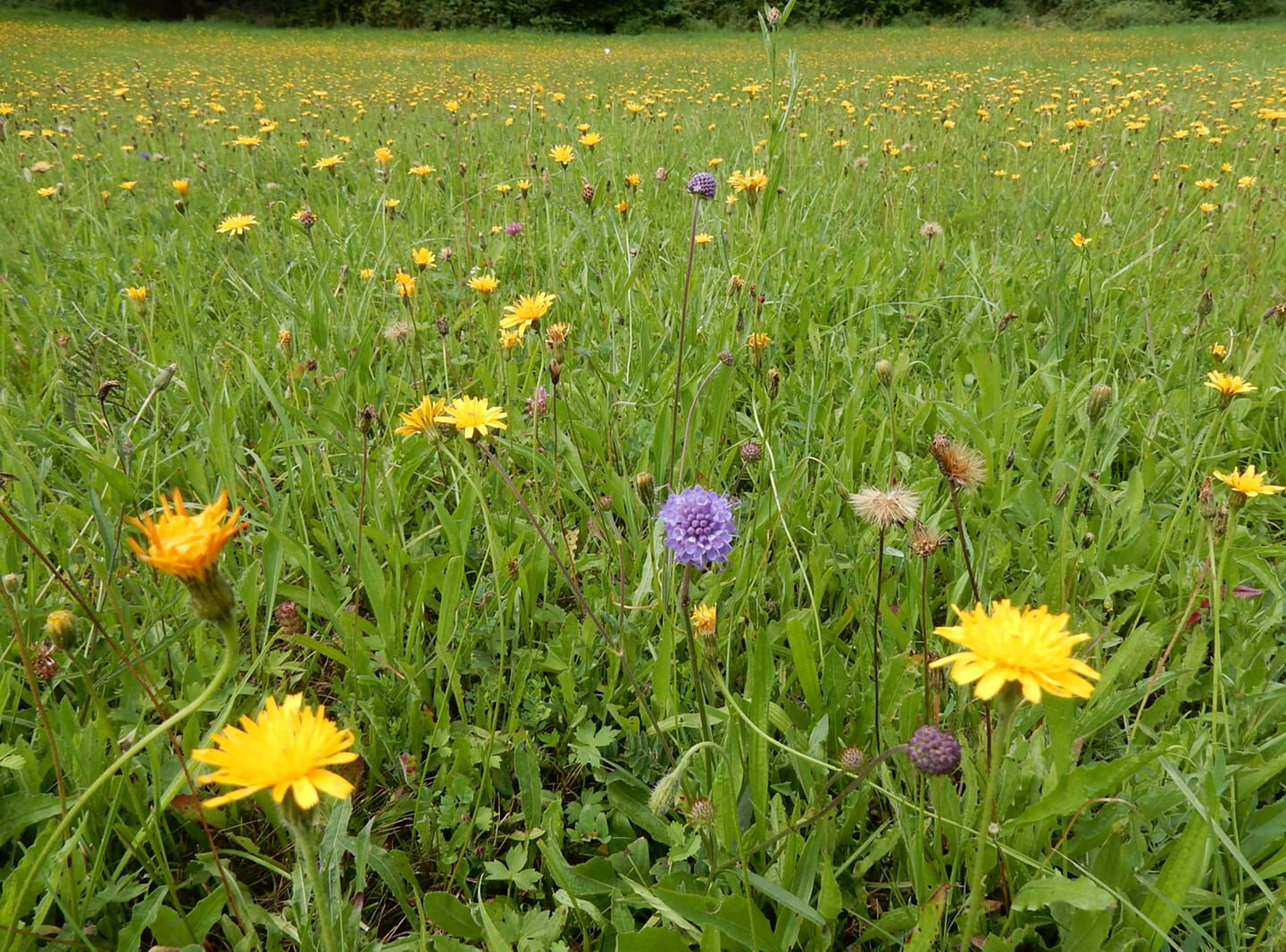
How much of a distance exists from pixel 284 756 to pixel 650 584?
0.73 meters

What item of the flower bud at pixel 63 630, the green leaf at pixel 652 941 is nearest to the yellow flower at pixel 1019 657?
the green leaf at pixel 652 941

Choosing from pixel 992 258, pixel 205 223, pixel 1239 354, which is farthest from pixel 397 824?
pixel 205 223

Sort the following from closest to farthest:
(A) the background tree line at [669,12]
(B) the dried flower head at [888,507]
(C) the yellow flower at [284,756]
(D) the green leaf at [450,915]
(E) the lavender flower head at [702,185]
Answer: (C) the yellow flower at [284,756], (D) the green leaf at [450,915], (B) the dried flower head at [888,507], (E) the lavender flower head at [702,185], (A) the background tree line at [669,12]

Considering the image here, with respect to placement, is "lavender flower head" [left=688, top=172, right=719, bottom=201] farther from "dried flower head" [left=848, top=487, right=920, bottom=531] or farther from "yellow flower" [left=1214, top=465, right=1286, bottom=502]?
"yellow flower" [left=1214, top=465, right=1286, bottom=502]

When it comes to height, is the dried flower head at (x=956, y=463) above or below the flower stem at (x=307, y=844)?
above

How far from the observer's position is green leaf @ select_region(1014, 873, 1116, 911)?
0.74 m

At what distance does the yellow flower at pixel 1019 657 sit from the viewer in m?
0.58

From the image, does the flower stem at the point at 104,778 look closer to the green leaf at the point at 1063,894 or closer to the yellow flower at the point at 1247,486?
the green leaf at the point at 1063,894

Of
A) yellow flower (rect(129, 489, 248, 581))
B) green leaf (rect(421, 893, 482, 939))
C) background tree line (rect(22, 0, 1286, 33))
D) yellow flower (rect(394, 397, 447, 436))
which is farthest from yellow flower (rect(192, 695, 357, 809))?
background tree line (rect(22, 0, 1286, 33))

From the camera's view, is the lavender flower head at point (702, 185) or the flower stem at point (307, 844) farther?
the lavender flower head at point (702, 185)

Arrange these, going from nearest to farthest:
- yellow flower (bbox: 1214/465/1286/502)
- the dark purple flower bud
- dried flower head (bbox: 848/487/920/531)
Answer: the dark purple flower bud < dried flower head (bbox: 848/487/920/531) < yellow flower (bbox: 1214/465/1286/502)

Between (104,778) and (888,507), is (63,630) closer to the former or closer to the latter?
(104,778)

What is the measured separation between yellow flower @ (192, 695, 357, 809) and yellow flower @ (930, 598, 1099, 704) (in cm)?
46

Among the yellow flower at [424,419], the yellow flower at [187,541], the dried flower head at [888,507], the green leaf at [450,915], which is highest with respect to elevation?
the yellow flower at [187,541]
